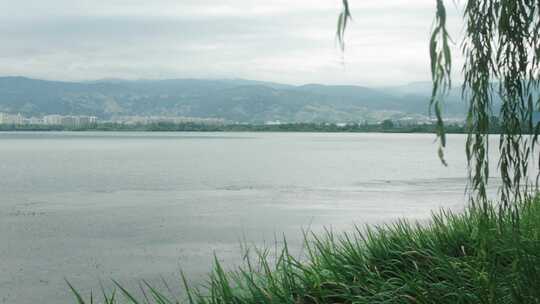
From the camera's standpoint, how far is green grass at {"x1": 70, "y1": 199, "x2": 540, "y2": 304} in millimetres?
5102

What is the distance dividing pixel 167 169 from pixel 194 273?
33.2 m

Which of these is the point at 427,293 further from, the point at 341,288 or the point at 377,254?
the point at 377,254

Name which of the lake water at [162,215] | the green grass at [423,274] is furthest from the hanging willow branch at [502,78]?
the lake water at [162,215]

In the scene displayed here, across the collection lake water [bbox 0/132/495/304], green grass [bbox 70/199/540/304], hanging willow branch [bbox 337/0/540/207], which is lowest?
lake water [bbox 0/132/495/304]

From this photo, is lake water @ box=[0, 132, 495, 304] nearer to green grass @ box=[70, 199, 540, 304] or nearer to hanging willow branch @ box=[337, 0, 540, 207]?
green grass @ box=[70, 199, 540, 304]

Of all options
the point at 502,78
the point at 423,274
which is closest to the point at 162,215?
the point at 423,274

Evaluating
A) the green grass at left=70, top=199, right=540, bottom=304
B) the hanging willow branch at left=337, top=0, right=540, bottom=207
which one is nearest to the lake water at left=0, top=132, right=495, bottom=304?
the green grass at left=70, top=199, right=540, bottom=304

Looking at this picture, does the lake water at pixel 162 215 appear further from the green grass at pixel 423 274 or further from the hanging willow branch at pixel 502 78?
the hanging willow branch at pixel 502 78

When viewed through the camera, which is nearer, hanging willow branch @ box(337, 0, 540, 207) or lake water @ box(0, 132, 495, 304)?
hanging willow branch @ box(337, 0, 540, 207)

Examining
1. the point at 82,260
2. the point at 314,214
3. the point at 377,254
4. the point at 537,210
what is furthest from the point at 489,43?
the point at 314,214

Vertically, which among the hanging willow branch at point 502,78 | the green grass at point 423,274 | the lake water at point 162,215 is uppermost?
the hanging willow branch at point 502,78

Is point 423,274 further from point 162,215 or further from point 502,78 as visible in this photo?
point 162,215

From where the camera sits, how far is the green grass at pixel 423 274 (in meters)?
5.10

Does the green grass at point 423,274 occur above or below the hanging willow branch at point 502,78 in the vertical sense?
below
